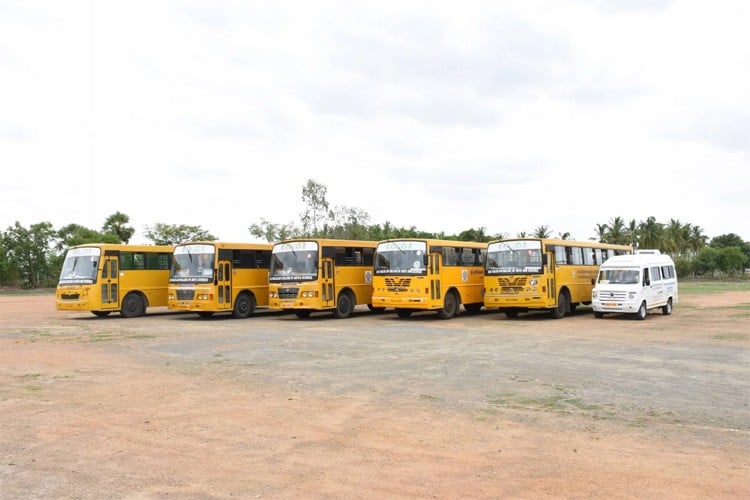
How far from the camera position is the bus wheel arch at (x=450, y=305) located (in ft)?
76.1

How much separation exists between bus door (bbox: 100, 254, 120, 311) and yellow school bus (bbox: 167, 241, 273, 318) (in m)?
2.23

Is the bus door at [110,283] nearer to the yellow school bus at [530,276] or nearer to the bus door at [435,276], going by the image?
the bus door at [435,276]

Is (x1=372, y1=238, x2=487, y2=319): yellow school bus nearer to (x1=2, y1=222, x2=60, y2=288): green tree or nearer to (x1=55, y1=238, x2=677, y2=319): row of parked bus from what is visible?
(x1=55, y1=238, x2=677, y2=319): row of parked bus

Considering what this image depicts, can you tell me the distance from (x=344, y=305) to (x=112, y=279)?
875 cm

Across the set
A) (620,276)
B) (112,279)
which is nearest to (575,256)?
(620,276)

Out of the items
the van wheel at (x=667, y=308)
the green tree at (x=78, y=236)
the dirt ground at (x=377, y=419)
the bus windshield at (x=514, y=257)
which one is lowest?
the dirt ground at (x=377, y=419)

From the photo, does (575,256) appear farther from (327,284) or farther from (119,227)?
(119,227)

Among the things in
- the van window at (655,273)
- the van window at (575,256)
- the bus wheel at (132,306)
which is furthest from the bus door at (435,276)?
the bus wheel at (132,306)

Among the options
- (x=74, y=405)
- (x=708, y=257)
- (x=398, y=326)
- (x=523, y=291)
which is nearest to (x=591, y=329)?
(x=523, y=291)

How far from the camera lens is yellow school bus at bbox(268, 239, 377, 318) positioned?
2262 cm

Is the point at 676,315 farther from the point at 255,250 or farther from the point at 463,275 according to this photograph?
the point at 255,250

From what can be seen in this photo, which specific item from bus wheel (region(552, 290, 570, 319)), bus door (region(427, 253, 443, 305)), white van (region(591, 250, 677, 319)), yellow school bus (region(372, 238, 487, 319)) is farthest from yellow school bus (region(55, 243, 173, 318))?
white van (region(591, 250, 677, 319))

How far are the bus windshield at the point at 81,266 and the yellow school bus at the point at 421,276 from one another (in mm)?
10413

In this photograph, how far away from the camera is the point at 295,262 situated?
23.0m
